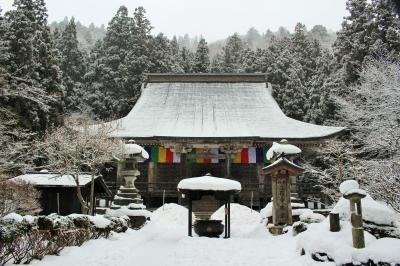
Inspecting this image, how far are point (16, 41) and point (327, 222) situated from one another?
20.2 metres

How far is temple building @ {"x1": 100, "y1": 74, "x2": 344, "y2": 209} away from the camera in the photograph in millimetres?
21328

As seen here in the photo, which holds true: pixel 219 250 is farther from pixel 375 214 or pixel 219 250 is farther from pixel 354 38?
pixel 354 38

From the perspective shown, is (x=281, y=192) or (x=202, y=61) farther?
(x=202, y=61)

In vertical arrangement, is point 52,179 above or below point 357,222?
below

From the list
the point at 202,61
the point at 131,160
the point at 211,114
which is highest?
the point at 202,61

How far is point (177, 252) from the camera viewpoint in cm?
964

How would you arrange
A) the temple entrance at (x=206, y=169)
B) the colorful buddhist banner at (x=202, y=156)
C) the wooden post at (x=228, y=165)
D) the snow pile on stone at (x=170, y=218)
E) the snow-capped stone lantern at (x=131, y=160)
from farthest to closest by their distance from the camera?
the temple entrance at (x=206, y=169), the colorful buddhist banner at (x=202, y=156), the wooden post at (x=228, y=165), the snow-capped stone lantern at (x=131, y=160), the snow pile on stone at (x=170, y=218)

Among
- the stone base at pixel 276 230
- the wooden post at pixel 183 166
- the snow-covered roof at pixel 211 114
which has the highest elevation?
the snow-covered roof at pixel 211 114

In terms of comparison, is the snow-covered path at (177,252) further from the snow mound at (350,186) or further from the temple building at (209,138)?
the temple building at (209,138)

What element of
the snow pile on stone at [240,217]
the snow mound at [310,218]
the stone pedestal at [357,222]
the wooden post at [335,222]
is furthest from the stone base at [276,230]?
the stone pedestal at [357,222]

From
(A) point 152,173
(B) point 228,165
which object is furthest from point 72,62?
(B) point 228,165

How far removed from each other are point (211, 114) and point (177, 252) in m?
16.4

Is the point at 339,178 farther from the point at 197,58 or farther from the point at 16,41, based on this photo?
the point at 197,58

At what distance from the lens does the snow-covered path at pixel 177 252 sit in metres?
8.05
